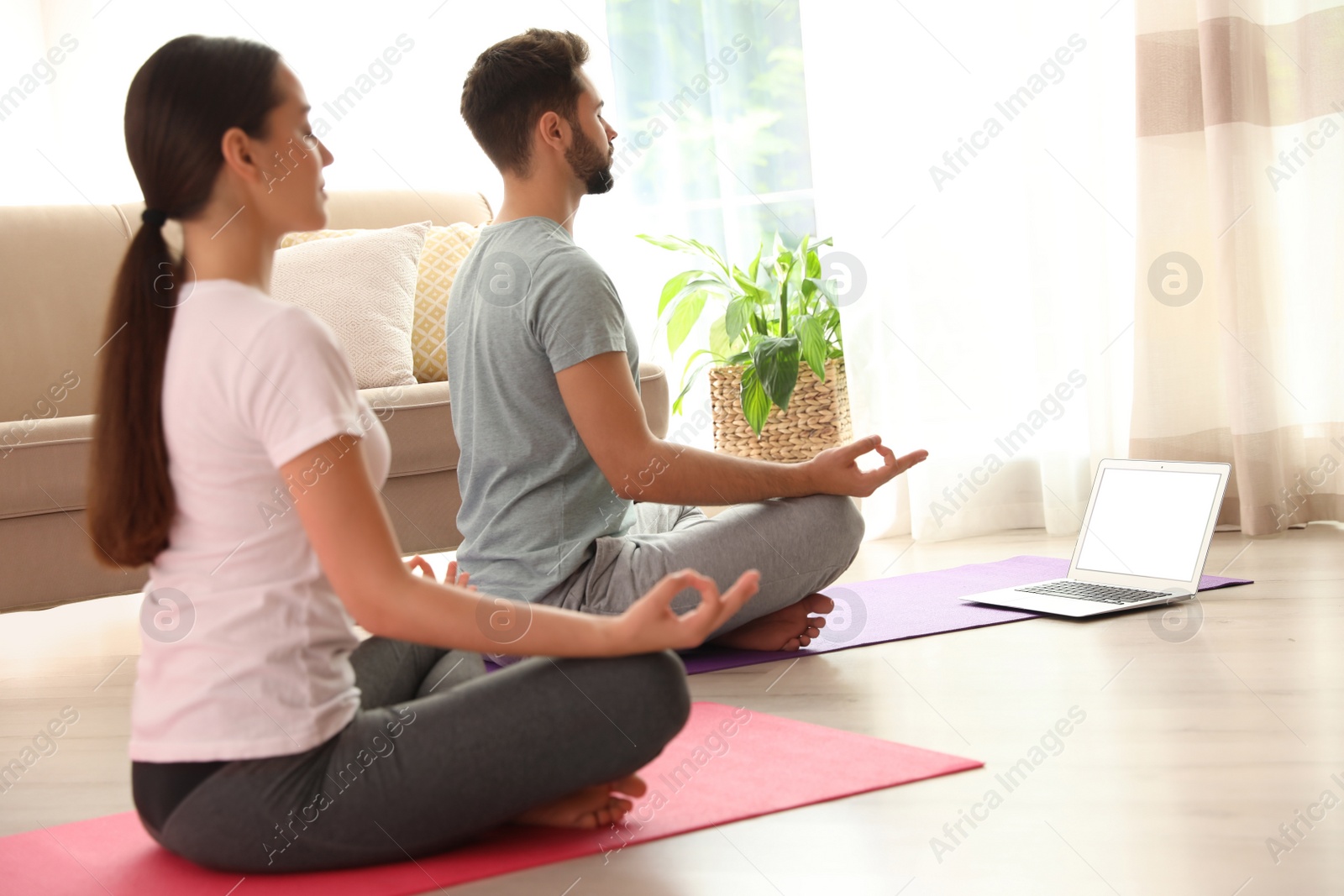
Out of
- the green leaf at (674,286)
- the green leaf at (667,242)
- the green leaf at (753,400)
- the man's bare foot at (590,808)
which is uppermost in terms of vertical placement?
the green leaf at (667,242)

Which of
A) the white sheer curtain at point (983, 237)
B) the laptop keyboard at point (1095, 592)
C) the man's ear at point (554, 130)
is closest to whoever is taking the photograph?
the man's ear at point (554, 130)

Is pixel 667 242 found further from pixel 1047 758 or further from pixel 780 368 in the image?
pixel 1047 758

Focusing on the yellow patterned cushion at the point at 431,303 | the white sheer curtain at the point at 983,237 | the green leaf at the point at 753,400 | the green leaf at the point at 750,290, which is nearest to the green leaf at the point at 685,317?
the green leaf at the point at 750,290

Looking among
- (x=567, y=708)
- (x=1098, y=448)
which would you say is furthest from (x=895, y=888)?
(x=1098, y=448)

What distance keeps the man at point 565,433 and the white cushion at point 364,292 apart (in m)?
0.97

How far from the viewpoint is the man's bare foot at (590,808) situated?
3.97 ft

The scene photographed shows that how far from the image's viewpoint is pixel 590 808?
1217mm

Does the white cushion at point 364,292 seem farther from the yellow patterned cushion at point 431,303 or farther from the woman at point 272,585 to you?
the woman at point 272,585

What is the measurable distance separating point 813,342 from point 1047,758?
1978 mm

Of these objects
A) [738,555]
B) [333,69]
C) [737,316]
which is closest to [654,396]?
[737,316]

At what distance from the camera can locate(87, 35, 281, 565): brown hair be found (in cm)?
104

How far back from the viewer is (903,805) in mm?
1232

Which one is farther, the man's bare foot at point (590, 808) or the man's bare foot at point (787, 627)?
the man's bare foot at point (787, 627)

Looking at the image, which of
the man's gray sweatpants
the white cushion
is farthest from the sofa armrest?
the man's gray sweatpants
